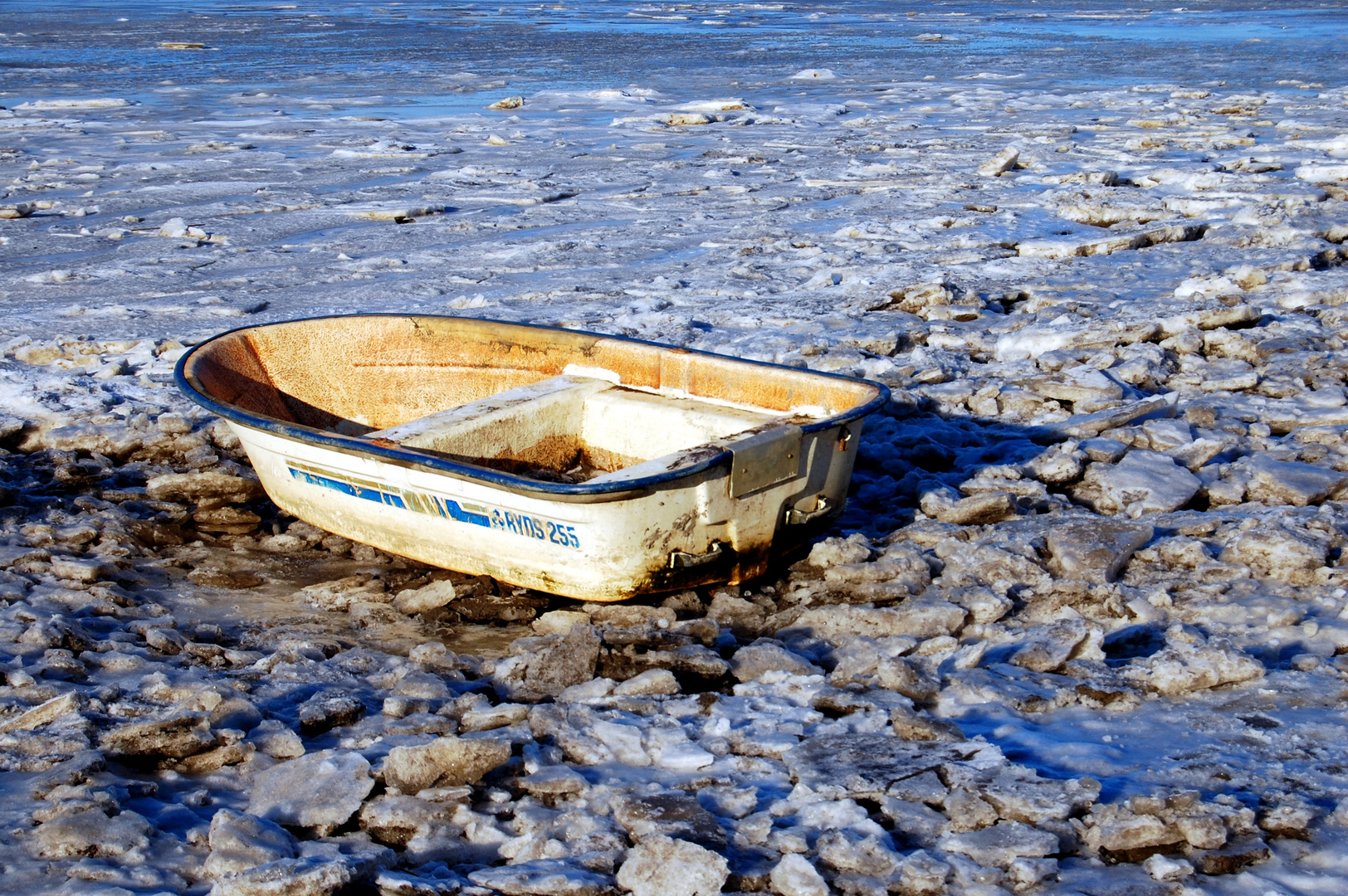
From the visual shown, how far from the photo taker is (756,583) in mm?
4238

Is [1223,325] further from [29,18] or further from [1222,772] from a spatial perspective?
[29,18]

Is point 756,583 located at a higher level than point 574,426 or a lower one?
lower

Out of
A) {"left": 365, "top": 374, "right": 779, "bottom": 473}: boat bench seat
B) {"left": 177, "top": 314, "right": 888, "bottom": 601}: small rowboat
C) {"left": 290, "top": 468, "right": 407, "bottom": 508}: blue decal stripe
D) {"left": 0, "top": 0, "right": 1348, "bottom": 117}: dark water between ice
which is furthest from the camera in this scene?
{"left": 0, "top": 0, "right": 1348, "bottom": 117}: dark water between ice

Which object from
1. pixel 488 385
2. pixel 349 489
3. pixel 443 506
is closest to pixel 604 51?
pixel 488 385

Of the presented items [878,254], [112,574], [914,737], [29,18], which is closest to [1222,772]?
[914,737]

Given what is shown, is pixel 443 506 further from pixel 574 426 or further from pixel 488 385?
pixel 488 385

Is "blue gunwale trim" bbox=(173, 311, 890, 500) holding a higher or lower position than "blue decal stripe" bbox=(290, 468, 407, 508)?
higher

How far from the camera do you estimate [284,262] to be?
8.23 m

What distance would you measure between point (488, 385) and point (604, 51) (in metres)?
21.0

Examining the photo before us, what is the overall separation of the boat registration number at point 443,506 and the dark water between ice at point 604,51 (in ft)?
39.4

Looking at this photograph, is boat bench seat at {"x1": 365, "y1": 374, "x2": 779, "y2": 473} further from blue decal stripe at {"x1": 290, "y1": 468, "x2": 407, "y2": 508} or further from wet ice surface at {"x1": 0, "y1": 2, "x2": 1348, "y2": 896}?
wet ice surface at {"x1": 0, "y1": 2, "x2": 1348, "y2": 896}

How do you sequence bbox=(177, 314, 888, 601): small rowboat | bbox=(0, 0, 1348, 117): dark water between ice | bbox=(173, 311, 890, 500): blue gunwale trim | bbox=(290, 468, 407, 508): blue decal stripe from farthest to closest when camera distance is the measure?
bbox=(0, 0, 1348, 117): dark water between ice < bbox=(290, 468, 407, 508): blue decal stripe < bbox=(177, 314, 888, 601): small rowboat < bbox=(173, 311, 890, 500): blue gunwale trim

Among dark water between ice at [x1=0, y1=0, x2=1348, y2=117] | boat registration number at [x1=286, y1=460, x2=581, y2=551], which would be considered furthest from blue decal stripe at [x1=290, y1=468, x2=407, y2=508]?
dark water between ice at [x1=0, y1=0, x2=1348, y2=117]

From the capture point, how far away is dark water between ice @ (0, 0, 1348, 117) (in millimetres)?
18094
